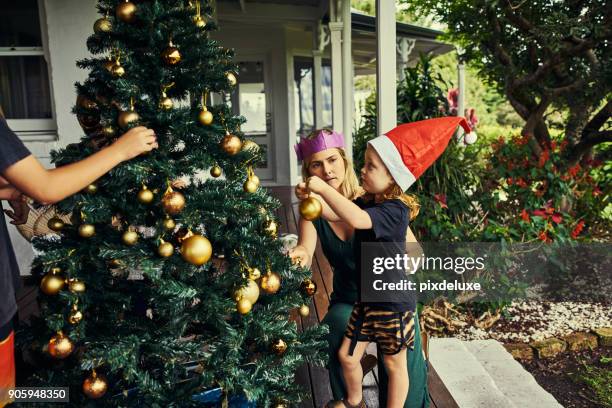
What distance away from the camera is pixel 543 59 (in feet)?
17.3

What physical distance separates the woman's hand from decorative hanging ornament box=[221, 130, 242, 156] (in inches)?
18.9

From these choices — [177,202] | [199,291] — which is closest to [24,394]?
[199,291]

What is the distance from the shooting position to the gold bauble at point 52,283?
1.39 meters

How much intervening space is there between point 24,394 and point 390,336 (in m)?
1.21

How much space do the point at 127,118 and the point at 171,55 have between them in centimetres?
23

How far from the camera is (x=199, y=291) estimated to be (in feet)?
4.94

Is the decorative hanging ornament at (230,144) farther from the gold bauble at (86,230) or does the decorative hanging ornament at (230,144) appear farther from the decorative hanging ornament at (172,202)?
the gold bauble at (86,230)

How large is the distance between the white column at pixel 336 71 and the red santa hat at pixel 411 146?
5.48 meters

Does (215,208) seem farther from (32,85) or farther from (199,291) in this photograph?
(32,85)

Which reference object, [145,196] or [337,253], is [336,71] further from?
[145,196]

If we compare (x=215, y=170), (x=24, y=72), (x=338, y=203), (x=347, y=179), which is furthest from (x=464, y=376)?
(x=24, y=72)


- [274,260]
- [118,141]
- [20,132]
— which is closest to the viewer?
[118,141]

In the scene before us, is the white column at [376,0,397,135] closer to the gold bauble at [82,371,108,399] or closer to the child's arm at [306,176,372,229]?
the child's arm at [306,176,372,229]

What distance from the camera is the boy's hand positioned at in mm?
1336
